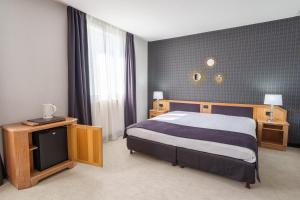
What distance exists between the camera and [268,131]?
390 cm

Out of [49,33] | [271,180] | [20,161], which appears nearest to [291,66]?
[271,180]

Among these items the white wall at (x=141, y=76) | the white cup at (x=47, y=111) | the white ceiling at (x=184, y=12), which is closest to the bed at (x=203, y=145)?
the white cup at (x=47, y=111)

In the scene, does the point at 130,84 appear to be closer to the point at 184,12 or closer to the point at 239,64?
the point at 184,12

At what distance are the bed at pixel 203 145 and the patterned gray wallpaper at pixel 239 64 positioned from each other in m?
1.47

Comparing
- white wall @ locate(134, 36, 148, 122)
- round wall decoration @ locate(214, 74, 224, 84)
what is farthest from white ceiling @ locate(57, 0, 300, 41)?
round wall decoration @ locate(214, 74, 224, 84)

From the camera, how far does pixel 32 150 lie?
2346 millimetres

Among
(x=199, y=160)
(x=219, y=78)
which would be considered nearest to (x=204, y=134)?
(x=199, y=160)

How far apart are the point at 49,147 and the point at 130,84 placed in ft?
8.83

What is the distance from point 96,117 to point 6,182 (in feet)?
6.05

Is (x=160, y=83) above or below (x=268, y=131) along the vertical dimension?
above

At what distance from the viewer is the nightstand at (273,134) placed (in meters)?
3.47

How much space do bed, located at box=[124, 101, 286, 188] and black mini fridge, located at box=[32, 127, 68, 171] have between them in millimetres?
1178

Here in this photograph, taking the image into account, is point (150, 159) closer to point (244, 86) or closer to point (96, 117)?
point (96, 117)

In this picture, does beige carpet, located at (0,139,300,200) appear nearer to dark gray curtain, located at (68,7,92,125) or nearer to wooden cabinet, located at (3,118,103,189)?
wooden cabinet, located at (3,118,103,189)
